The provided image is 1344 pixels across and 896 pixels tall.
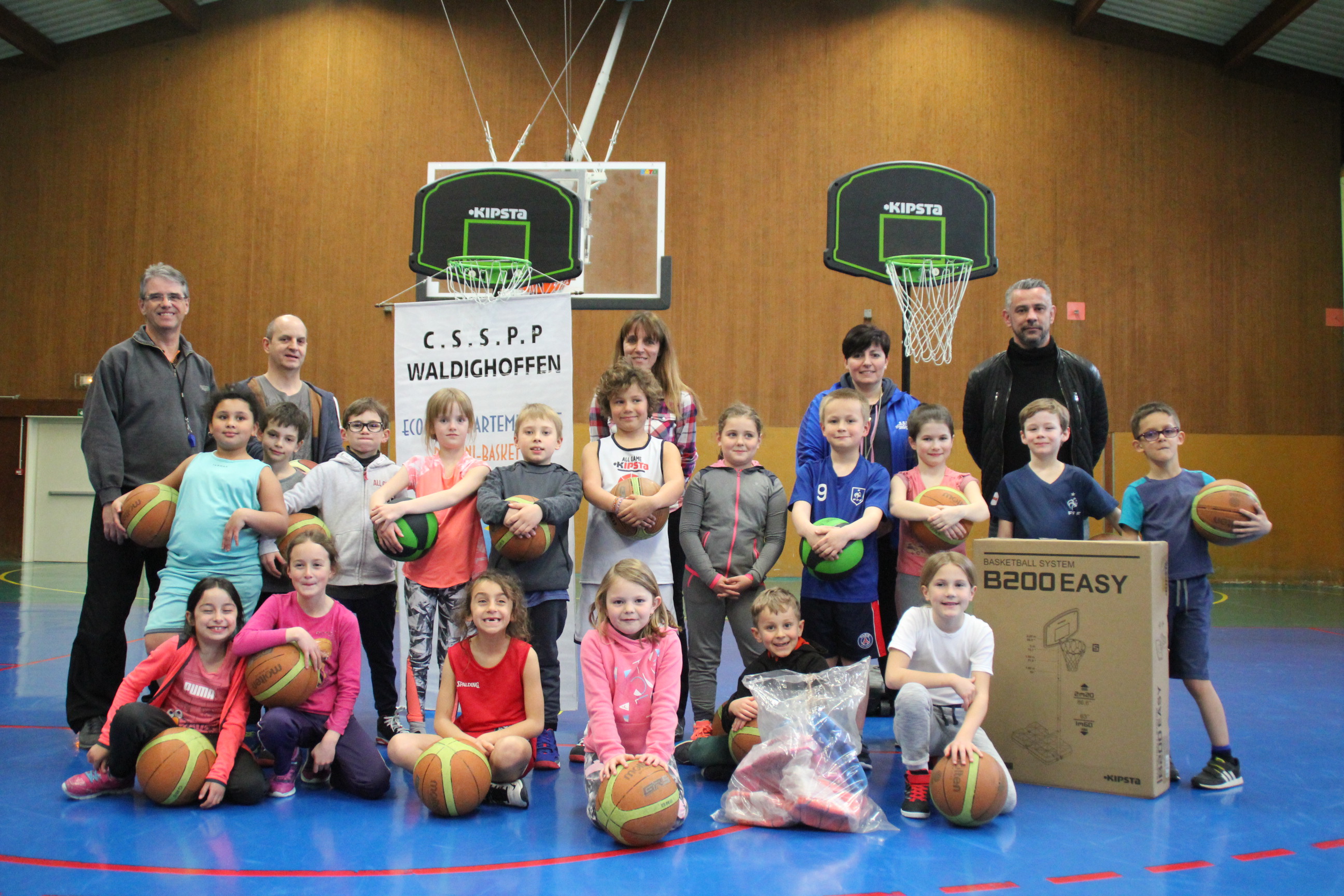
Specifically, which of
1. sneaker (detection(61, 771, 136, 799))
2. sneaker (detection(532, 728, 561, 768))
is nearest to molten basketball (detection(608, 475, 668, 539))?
sneaker (detection(532, 728, 561, 768))

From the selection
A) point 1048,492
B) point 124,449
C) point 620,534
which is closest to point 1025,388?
point 1048,492

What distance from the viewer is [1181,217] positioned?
1119 centimetres

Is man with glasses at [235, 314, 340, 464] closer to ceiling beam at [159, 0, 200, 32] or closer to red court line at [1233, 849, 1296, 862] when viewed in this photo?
red court line at [1233, 849, 1296, 862]

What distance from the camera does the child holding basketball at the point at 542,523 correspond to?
357 cm

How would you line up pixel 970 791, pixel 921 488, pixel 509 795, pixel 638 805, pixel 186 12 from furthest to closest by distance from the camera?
pixel 186 12
pixel 921 488
pixel 509 795
pixel 970 791
pixel 638 805

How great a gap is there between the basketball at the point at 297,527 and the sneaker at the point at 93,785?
945 millimetres

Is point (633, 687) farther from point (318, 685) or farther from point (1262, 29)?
point (1262, 29)

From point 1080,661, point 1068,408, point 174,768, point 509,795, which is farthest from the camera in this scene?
point 1068,408

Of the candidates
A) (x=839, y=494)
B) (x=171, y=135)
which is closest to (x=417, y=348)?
(x=839, y=494)

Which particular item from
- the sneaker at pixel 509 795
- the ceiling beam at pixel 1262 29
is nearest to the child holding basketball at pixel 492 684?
the sneaker at pixel 509 795

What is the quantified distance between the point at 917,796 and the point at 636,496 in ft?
4.80

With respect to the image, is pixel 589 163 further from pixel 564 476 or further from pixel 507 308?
pixel 564 476

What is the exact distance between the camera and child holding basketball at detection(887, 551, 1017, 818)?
3100mm

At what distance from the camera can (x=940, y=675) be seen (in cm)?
319
